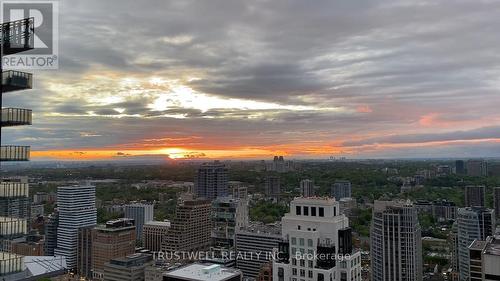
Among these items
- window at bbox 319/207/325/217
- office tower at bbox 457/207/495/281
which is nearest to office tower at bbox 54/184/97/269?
office tower at bbox 457/207/495/281

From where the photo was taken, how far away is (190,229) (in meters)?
97.8

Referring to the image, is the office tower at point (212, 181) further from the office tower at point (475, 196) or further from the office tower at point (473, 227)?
the office tower at point (473, 227)

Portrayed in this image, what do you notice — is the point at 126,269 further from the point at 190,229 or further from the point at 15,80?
the point at 15,80

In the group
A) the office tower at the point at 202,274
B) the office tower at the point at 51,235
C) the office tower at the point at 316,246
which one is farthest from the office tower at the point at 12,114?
the office tower at the point at 51,235

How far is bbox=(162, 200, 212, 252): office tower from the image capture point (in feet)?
310

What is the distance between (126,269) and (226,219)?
1758 inches

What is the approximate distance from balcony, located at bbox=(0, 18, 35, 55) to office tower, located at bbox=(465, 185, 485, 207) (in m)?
131

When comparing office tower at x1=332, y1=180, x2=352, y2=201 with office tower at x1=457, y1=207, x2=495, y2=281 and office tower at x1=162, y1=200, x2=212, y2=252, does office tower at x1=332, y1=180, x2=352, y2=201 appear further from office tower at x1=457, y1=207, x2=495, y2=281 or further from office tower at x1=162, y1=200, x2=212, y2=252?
office tower at x1=457, y1=207, x2=495, y2=281

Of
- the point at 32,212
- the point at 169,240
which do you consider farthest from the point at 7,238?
the point at 32,212

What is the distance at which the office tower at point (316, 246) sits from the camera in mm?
23500

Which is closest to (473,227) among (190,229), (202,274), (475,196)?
(202,274)

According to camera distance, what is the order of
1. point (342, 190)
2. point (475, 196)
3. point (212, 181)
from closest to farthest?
point (475, 196) < point (342, 190) < point (212, 181)

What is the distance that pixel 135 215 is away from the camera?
12300 cm

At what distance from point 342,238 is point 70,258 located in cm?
8722
